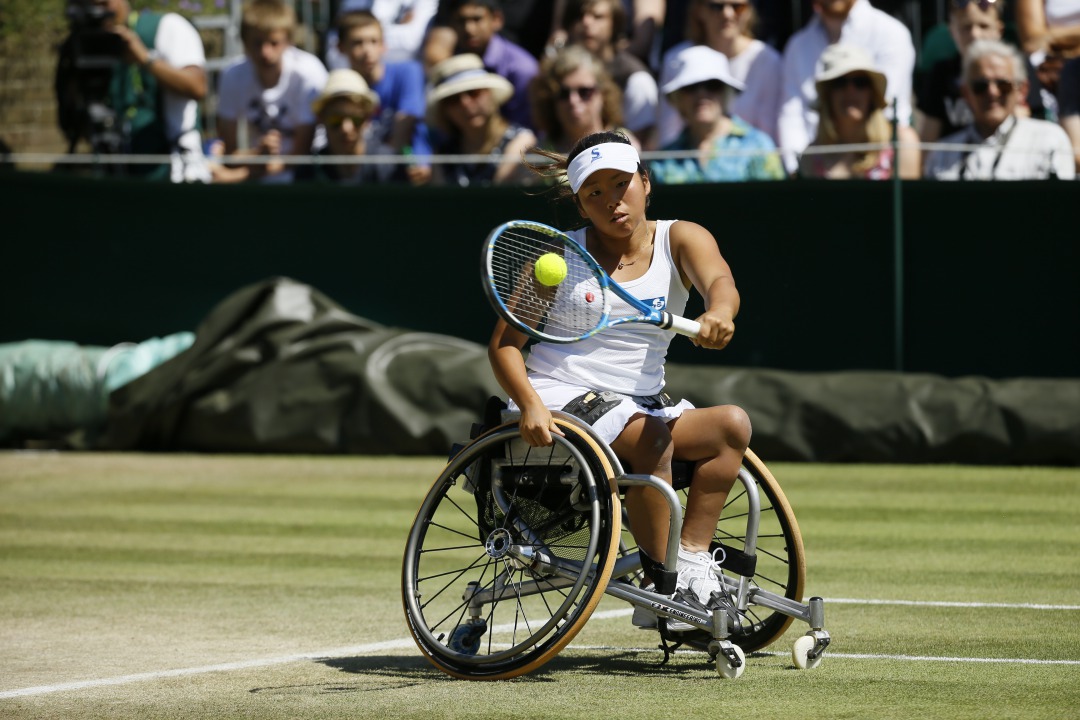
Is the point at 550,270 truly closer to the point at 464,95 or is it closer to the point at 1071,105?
the point at 1071,105

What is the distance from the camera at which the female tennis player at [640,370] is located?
16.2 feet

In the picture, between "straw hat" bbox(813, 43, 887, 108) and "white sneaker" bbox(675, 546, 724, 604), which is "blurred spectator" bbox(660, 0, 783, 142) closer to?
"straw hat" bbox(813, 43, 887, 108)

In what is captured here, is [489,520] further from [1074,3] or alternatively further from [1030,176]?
[1074,3]

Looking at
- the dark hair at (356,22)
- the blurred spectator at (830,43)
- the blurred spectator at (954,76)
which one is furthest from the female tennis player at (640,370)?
the dark hair at (356,22)

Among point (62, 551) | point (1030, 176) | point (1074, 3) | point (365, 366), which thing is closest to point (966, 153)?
point (1030, 176)

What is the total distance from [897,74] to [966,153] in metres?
1.05

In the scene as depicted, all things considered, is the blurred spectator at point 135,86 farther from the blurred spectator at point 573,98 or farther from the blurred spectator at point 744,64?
the blurred spectator at point 744,64

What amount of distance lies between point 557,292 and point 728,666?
117 cm

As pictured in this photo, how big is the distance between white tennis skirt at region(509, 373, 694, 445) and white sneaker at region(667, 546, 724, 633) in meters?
0.39

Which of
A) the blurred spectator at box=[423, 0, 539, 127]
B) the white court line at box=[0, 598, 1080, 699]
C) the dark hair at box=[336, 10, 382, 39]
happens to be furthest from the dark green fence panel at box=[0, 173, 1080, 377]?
the white court line at box=[0, 598, 1080, 699]

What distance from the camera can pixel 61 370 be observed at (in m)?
12.2

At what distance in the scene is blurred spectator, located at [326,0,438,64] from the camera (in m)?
14.1

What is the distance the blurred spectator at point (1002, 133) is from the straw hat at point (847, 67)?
1.73ft

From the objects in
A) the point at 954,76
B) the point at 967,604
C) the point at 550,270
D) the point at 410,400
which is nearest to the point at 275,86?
the point at 410,400
